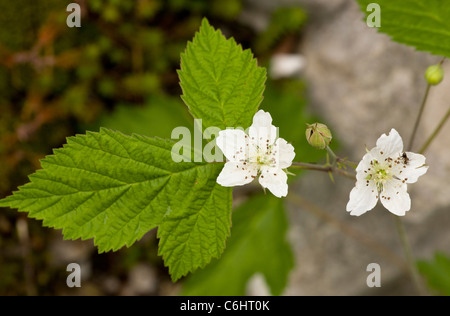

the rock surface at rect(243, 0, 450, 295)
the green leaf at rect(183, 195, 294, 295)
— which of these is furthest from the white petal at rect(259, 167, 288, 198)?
the rock surface at rect(243, 0, 450, 295)

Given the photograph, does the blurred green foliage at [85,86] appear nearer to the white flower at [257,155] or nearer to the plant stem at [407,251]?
the plant stem at [407,251]

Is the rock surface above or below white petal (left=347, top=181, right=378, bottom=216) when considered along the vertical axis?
above

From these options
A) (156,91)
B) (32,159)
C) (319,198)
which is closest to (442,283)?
(319,198)

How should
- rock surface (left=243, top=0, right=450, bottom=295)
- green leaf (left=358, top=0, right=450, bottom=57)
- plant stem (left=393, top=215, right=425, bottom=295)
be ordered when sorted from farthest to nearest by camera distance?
rock surface (left=243, top=0, right=450, bottom=295), plant stem (left=393, top=215, right=425, bottom=295), green leaf (left=358, top=0, right=450, bottom=57)

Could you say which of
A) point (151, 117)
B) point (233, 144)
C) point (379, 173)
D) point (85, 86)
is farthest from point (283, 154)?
point (85, 86)

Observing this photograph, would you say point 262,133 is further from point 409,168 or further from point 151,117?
point 151,117

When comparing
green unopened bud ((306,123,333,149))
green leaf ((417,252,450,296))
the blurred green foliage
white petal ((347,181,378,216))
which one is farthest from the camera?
green leaf ((417,252,450,296))

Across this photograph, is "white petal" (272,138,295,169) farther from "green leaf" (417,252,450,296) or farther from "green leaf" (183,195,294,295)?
"green leaf" (417,252,450,296)
